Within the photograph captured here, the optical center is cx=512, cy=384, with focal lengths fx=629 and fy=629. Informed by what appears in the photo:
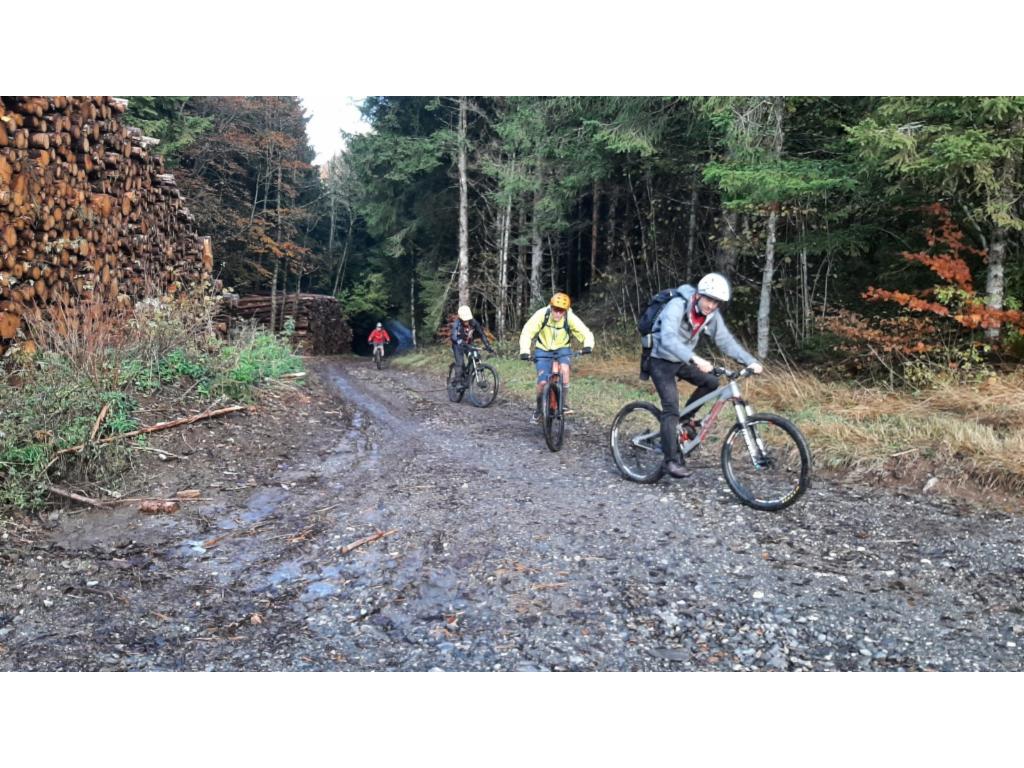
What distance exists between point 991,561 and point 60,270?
844 cm

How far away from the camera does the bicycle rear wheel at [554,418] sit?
7246 millimetres

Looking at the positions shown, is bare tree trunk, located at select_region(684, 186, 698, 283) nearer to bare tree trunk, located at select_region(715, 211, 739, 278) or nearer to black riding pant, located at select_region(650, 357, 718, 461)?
bare tree trunk, located at select_region(715, 211, 739, 278)

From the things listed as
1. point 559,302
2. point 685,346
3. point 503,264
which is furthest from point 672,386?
point 503,264

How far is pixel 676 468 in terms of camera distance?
5648 millimetres

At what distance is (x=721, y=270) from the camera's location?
44.1 ft

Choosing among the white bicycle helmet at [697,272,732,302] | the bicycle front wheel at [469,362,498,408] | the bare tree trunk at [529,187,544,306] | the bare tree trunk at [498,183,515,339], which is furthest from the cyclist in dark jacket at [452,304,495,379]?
the bare tree trunk at [498,183,515,339]

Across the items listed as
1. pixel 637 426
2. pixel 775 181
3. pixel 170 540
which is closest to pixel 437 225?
pixel 775 181

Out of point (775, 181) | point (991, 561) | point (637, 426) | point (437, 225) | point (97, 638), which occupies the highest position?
point (437, 225)

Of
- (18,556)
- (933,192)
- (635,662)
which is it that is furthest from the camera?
(933,192)

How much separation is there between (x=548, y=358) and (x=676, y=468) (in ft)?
8.67

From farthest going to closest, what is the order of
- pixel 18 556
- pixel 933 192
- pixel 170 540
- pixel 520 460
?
pixel 933 192, pixel 520 460, pixel 170 540, pixel 18 556

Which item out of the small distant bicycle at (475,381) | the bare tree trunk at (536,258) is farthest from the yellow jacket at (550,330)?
the bare tree trunk at (536,258)

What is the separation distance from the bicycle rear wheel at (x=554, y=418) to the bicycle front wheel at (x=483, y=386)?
12.3 feet
